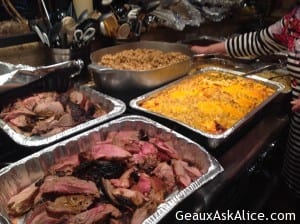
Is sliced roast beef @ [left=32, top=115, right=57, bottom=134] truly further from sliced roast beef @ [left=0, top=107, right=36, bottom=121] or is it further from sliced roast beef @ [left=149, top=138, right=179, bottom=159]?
sliced roast beef @ [left=149, top=138, right=179, bottom=159]

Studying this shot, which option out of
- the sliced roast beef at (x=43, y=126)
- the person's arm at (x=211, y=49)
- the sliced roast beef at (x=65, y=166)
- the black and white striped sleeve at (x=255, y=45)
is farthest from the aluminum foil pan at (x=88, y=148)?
the black and white striped sleeve at (x=255, y=45)

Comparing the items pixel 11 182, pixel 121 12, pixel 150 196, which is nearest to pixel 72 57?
pixel 121 12

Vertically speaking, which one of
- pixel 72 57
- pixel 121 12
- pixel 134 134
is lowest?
pixel 134 134

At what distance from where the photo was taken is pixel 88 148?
940 millimetres

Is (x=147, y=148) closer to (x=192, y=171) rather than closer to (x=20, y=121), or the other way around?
(x=192, y=171)

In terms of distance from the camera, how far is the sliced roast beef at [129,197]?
731 millimetres

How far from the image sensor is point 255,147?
3.54ft

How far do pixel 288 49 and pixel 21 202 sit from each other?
134cm

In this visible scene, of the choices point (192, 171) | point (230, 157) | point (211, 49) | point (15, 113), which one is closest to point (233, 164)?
point (230, 157)

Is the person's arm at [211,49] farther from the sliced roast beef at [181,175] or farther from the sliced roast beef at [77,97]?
the sliced roast beef at [181,175]

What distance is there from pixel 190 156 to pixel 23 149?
0.52 m

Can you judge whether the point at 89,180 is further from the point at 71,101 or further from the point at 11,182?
the point at 71,101

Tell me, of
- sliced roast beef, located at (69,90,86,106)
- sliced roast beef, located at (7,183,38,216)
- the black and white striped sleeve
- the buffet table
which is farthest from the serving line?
sliced roast beef, located at (69,90,86,106)

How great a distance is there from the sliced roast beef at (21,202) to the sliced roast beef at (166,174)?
33cm
